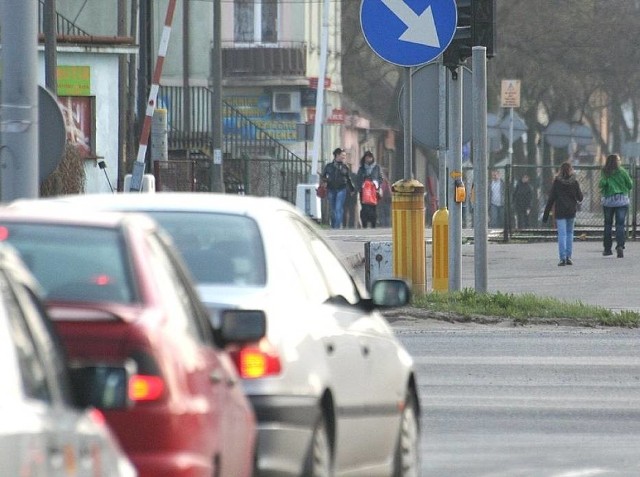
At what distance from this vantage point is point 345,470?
811cm

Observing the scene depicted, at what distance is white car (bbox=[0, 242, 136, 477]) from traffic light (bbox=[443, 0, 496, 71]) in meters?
15.4

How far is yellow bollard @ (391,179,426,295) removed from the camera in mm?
19703

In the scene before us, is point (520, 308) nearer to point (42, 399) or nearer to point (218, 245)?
point (218, 245)

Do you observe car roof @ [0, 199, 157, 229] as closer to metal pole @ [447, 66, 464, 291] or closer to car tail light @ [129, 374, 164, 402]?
car tail light @ [129, 374, 164, 402]

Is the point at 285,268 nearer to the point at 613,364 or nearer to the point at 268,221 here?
the point at 268,221

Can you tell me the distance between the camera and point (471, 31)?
19.8 m

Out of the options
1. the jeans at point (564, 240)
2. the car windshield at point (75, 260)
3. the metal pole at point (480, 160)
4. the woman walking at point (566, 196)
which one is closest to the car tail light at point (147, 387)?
the car windshield at point (75, 260)

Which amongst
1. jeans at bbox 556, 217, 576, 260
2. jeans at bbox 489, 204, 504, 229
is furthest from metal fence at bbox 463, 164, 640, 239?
jeans at bbox 556, 217, 576, 260

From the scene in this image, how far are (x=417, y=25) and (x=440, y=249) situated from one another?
9.83 ft

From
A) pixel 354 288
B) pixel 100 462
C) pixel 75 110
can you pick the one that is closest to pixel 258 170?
pixel 75 110

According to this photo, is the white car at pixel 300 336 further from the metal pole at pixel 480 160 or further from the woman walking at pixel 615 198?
the woman walking at pixel 615 198

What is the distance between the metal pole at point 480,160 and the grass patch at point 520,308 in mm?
475

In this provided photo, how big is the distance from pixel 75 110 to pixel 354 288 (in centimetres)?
2503

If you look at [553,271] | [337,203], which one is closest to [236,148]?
[337,203]
